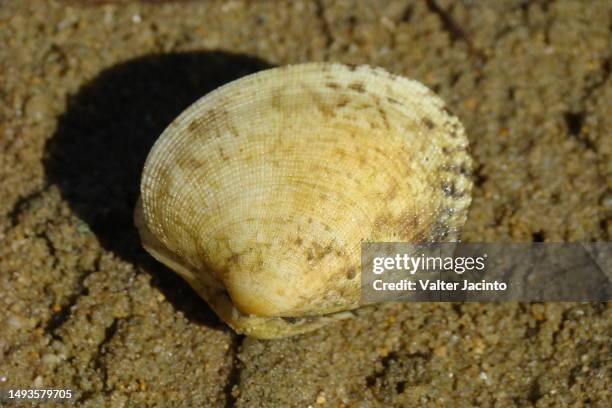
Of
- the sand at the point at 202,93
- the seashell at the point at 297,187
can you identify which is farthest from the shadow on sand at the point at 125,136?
the seashell at the point at 297,187

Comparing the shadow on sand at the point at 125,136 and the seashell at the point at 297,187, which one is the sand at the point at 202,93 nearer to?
the shadow on sand at the point at 125,136

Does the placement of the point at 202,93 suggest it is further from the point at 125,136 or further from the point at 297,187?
the point at 297,187

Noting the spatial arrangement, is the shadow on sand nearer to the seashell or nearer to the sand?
the sand

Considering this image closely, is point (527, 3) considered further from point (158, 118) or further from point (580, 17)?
point (158, 118)

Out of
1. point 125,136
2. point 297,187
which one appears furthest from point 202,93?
point 297,187

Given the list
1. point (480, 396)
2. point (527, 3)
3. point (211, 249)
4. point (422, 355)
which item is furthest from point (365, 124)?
point (527, 3)
